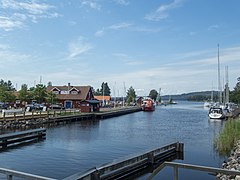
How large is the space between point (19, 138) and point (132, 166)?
525 inches

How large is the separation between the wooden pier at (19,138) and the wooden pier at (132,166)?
1140 cm

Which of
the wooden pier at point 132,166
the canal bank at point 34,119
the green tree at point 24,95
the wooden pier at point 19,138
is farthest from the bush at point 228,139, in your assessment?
the green tree at point 24,95

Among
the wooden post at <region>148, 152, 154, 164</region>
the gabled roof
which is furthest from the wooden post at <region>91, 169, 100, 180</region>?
the gabled roof

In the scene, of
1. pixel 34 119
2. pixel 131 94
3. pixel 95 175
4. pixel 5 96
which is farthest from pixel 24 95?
pixel 131 94

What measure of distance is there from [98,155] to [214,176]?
7779mm

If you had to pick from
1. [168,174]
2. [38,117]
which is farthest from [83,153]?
[38,117]

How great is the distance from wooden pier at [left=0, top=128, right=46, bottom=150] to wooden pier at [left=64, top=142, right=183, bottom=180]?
1140 cm

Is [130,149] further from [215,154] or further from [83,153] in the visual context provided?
[215,154]

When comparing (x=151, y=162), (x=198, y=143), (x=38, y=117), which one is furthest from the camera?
(x=38, y=117)

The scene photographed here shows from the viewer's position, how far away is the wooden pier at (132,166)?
1132cm

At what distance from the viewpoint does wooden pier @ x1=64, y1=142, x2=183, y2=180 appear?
37.1 feet

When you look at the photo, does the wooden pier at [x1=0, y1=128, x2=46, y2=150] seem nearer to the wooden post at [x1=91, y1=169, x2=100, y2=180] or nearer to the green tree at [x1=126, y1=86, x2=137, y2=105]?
the wooden post at [x1=91, y1=169, x2=100, y2=180]

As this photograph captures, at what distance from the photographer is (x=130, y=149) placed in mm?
21672

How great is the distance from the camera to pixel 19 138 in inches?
960
